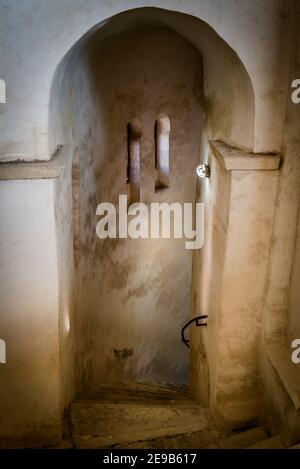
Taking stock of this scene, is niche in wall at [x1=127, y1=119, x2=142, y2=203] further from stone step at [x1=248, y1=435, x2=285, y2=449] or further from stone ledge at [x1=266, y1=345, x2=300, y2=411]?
stone step at [x1=248, y1=435, x2=285, y2=449]

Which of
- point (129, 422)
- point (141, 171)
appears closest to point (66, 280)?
point (129, 422)

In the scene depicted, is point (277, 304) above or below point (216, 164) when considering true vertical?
below

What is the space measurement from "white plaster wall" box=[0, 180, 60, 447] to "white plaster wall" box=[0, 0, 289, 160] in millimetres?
481

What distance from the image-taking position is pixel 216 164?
19.0 feet

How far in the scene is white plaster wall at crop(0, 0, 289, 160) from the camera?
4172mm

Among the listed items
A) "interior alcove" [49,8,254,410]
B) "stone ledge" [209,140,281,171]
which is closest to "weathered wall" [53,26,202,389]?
"interior alcove" [49,8,254,410]

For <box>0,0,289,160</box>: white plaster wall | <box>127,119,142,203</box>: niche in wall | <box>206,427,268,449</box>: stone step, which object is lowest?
<box>206,427,268,449</box>: stone step

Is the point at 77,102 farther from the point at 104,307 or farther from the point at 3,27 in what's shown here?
the point at 104,307

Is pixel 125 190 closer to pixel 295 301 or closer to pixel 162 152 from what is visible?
pixel 162 152

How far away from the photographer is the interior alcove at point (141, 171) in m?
5.15

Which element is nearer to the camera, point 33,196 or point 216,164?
point 33,196

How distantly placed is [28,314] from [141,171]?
13.5 feet
